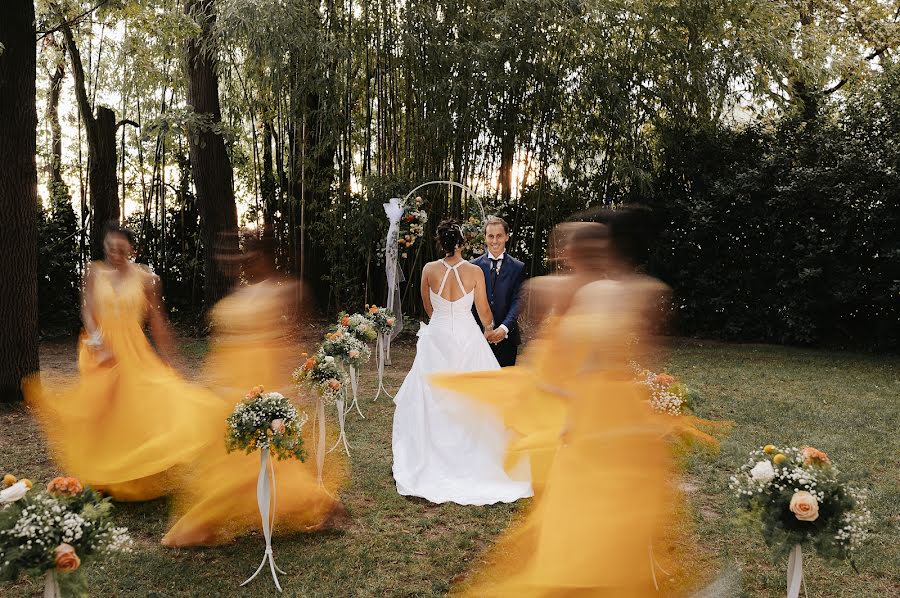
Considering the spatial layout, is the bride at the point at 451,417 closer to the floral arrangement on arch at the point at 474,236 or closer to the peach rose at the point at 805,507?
the peach rose at the point at 805,507

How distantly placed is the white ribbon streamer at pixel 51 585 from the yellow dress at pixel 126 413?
5.02ft

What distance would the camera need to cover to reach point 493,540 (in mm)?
3365

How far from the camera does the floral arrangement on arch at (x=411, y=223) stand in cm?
875

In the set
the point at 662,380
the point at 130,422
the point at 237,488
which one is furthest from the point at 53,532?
the point at 662,380

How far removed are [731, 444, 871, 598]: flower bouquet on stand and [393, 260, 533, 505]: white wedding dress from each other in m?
1.67

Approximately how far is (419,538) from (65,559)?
6.19ft

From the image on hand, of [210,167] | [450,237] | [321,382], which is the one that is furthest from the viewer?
[210,167]

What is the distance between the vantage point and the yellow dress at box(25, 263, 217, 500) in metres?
3.53

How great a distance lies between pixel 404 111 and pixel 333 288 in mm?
2924

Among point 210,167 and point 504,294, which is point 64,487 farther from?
point 210,167

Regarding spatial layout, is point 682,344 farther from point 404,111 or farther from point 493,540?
point 493,540

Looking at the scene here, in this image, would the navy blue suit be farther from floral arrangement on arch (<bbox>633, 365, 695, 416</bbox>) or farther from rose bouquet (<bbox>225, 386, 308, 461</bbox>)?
floral arrangement on arch (<bbox>633, 365, 695, 416</bbox>)

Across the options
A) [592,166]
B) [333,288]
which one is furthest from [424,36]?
[333,288]

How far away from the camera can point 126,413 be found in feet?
11.8
